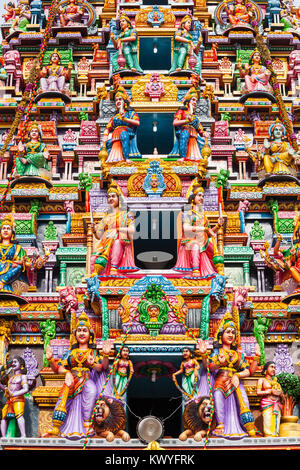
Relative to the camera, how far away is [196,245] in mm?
26125

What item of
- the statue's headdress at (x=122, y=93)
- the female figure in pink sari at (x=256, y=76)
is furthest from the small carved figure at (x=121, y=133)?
the female figure in pink sari at (x=256, y=76)

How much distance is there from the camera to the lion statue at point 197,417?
22859 millimetres

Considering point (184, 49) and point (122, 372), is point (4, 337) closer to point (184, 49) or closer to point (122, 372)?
point (122, 372)

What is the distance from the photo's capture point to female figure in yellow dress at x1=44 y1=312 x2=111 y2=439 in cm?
2302

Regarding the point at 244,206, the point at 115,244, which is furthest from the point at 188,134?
the point at 115,244

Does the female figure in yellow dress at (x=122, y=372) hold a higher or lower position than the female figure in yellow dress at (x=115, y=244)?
lower

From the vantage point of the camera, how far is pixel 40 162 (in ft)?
99.0

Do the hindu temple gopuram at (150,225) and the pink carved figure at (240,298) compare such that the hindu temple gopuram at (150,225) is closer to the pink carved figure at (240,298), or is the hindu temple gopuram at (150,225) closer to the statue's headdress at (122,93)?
the pink carved figure at (240,298)

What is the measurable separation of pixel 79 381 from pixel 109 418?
3.54 feet

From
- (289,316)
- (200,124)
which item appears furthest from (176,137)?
(289,316)

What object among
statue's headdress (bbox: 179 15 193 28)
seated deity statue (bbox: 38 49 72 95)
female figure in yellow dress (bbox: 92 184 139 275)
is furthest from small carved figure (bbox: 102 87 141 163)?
statue's headdress (bbox: 179 15 193 28)

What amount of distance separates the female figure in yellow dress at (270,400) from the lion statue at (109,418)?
3.14 meters

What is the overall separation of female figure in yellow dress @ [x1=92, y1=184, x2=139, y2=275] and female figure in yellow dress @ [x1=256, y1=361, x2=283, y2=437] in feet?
14.5

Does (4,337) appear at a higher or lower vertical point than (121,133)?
lower
